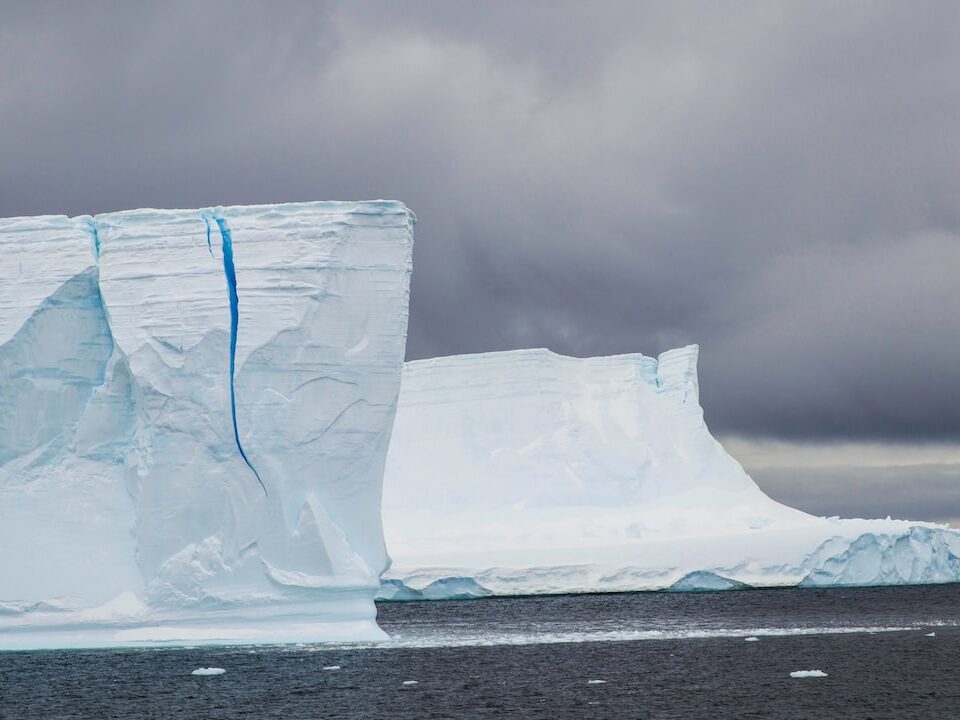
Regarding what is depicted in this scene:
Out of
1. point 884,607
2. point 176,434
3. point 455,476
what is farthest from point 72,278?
point 455,476

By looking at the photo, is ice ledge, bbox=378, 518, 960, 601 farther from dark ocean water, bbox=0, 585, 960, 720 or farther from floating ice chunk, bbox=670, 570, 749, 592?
dark ocean water, bbox=0, 585, 960, 720

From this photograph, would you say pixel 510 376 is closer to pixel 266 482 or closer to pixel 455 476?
pixel 455 476

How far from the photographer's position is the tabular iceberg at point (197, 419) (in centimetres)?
1927

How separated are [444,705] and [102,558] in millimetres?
6513

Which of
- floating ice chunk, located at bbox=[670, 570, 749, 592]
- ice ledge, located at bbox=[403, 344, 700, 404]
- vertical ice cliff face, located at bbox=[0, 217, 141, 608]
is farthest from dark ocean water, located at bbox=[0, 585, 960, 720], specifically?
ice ledge, located at bbox=[403, 344, 700, 404]

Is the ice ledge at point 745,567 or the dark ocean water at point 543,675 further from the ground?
the ice ledge at point 745,567

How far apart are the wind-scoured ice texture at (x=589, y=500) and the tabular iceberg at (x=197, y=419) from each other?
17081 mm

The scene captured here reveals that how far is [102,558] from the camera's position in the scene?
19.5 meters

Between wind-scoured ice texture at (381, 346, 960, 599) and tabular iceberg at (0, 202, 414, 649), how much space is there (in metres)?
17.1

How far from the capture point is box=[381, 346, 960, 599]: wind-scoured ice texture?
3594 cm

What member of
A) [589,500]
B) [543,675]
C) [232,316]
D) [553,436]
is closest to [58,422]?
[232,316]

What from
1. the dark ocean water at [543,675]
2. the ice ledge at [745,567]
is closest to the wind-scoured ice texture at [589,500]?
the ice ledge at [745,567]

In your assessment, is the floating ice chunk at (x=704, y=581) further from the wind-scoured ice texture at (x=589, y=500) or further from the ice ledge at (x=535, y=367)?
the ice ledge at (x=535, y=367)

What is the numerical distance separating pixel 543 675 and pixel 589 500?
25.0m
